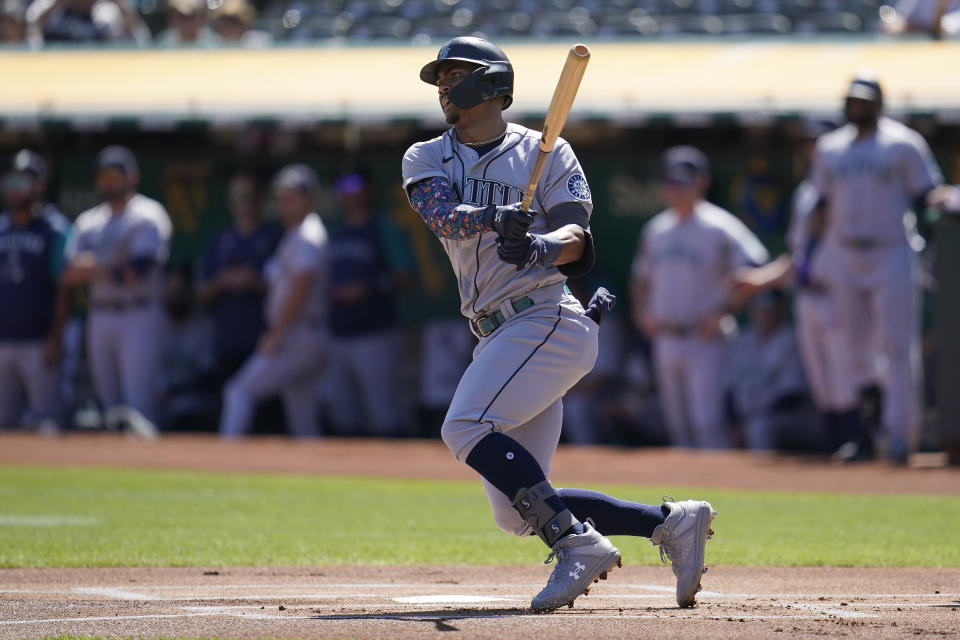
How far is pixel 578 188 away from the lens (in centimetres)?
465

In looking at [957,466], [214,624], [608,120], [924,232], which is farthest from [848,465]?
[214,624]

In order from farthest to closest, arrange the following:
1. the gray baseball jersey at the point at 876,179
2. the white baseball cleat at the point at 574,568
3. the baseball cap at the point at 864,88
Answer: the gray baseball jersey at the point at 876,179 → the baseball cap at the point at 864,88 → the white baseball cleat at the point at 574,568

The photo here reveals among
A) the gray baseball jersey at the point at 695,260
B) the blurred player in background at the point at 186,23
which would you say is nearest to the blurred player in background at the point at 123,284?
the gray baseball jersey at the point at 695,260

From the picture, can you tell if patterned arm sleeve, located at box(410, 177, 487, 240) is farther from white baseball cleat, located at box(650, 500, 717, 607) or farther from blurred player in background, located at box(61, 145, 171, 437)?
blurred player in background, located at box(61, 145, 171, 437)

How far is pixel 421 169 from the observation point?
4656mm

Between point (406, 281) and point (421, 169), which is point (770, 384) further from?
point (421, 169)

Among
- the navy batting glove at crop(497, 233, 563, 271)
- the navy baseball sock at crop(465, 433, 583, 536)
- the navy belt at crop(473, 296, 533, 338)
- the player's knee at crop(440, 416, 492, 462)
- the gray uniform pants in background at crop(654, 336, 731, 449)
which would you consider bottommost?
the gray uniform pants in background at crop(654, 336, 731, 449)

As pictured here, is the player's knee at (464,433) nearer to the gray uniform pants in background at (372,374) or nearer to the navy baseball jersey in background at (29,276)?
the gray uniform pants in background at (372,374)

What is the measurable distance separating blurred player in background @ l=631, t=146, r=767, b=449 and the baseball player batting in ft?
20.2

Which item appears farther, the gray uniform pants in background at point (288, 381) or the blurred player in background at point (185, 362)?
the blurred player in background at point (185, 362)

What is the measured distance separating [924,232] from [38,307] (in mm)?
6461

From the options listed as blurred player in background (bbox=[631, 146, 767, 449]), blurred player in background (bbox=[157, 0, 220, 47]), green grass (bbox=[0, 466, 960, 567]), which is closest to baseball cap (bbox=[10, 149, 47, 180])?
green grass (bbox=[0, 466, 960, 567])

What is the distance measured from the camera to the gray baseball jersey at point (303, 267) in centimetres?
1149

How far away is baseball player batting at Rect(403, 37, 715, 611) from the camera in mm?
4414
